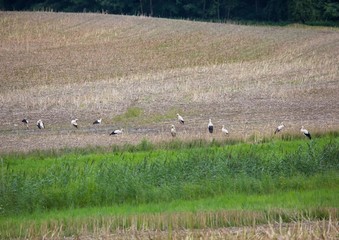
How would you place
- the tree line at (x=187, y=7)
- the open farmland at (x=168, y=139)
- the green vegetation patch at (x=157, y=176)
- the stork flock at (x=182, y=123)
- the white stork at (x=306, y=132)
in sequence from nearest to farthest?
1. the open farmland at (x=168, y=139)
2. the green vegetation patch at (x=157, y=176)
3. the white stork at (x=306, y=132)
4. the stork flock at (x=182, y=123)
5. the tree line at (x=187, y=7)

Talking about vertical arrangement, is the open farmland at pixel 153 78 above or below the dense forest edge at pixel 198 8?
below

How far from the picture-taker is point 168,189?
65.2 feet

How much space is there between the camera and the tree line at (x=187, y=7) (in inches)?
3204

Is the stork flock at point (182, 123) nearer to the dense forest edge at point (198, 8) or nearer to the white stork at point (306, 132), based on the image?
the white stork at point (306, 132)

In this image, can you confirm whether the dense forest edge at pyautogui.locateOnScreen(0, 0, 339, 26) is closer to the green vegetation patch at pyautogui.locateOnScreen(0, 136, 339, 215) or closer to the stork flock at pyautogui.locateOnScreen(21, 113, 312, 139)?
the stork flock at pyautogui.locateOnScreen(21, 113, 312, 139)

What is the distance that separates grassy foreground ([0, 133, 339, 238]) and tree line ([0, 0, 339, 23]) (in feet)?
187

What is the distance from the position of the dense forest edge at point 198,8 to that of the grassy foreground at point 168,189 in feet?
184

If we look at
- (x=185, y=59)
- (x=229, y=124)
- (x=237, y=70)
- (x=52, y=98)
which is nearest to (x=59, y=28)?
(x=185, y=59)

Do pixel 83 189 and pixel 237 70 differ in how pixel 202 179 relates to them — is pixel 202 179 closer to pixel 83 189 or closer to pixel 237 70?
pixel 83 189

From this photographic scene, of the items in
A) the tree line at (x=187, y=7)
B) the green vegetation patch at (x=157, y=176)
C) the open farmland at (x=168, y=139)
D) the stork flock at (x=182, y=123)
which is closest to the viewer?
the open farmland at (x=168, y=139)

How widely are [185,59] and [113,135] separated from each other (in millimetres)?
25999

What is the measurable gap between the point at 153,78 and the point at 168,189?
25.9 meters

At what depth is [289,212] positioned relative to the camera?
17125 mm

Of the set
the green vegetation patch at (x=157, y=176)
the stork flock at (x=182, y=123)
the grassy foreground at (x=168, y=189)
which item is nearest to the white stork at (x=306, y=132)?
the stork flock at (x=182, y=123)
